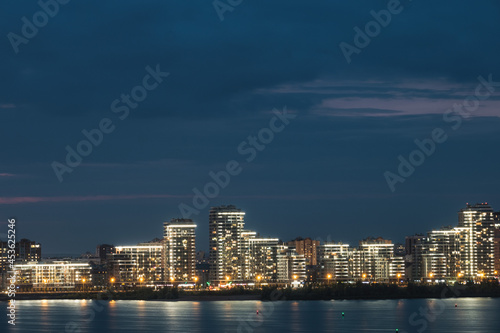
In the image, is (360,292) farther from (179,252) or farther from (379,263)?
(379,263)

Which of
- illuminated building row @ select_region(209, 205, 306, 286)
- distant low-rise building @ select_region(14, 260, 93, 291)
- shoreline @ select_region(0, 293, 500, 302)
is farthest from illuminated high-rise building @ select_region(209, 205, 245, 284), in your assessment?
distant low-rise building @ select_region(14, 260, 93, 291)

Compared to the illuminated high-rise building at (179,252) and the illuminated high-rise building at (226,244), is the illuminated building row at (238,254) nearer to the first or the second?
the illuminated high-rise building at (226,244)

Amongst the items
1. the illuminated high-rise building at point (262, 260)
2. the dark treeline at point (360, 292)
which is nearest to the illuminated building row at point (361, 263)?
the illuminated high-rise building at point (262, 260)

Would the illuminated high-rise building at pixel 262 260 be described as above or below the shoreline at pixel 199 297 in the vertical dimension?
above

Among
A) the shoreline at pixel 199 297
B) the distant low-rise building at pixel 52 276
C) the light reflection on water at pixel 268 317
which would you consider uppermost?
the distant low-rise building at pixel 52 276

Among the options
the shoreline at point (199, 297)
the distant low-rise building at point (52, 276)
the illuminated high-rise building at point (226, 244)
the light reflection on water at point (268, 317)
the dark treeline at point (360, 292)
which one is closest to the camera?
the light reflection on water at point (268, 317)

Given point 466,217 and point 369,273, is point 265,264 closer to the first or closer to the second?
point 369,273

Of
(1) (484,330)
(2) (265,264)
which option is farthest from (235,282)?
(1) (484,330)

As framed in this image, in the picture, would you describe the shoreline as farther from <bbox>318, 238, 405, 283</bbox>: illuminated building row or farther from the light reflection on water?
<bbox>318, 238, 405, 283</bbox>: illuminated building row
